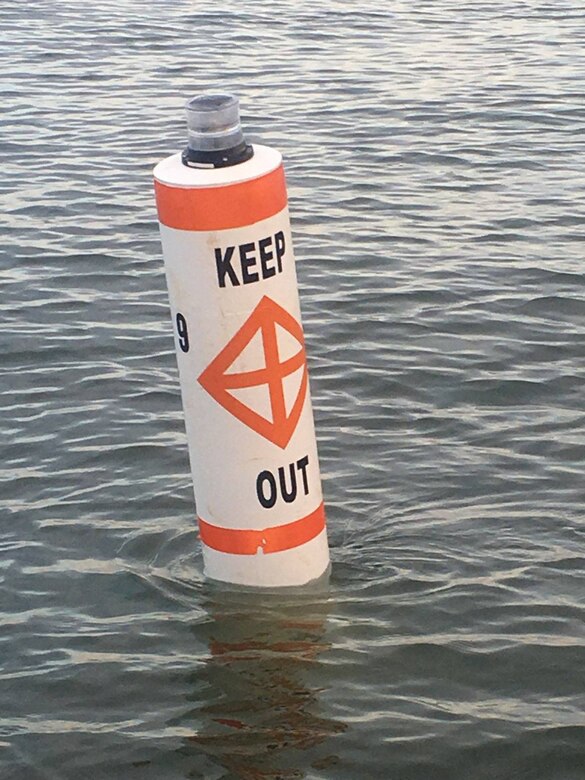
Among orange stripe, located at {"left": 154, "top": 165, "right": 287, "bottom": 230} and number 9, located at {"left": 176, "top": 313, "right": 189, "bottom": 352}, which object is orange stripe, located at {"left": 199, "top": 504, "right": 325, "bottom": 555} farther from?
orange stripe, located at {"left": 154, "top": 165, "right": 287, "bottom": 230}

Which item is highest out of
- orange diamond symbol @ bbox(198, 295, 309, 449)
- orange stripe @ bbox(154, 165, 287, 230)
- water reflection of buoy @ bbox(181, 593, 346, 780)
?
orange stripe @ bbox(154, 165, 287, 230)

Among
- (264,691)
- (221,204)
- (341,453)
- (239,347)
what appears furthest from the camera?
(341,453)

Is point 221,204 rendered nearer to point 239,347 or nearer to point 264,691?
point 239,347

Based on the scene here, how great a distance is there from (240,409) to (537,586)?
1.52m

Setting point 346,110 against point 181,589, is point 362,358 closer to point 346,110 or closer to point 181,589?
point 181,589

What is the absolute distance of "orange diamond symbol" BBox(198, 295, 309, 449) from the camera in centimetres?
449

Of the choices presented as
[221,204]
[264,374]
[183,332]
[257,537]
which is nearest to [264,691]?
[257,537]

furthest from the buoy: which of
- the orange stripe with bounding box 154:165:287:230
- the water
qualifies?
the water

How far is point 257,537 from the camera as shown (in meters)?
4.77

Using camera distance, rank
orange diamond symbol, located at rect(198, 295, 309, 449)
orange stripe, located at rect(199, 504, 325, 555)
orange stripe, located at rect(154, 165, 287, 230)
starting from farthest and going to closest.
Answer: orange stripe, located at rect(199, 504, 325, 555) < orange diamond symbol, located at rect(198, 295, 309, 449) < orange stripe, located at rect(154, 165, 287, 230)

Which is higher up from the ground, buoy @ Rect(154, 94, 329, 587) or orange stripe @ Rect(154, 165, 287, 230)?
orange stripe @ Rect(154, 165, 287, 230)

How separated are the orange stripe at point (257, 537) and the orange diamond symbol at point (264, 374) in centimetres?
32

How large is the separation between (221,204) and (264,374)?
1.91 feet

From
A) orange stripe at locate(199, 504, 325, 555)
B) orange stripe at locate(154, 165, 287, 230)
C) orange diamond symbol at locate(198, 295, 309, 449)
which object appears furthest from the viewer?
orange stripe at locate(199, 504, 325, 555)
